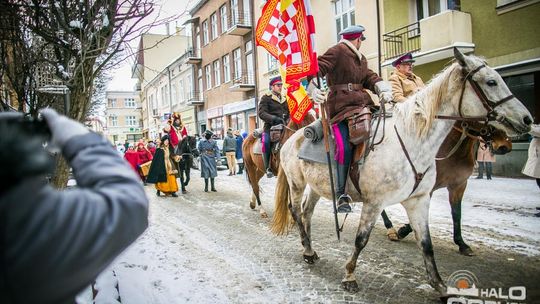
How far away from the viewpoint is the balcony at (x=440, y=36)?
35.5 feet

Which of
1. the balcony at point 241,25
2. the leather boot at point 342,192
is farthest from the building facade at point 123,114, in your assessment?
the leather boot at point 342,192

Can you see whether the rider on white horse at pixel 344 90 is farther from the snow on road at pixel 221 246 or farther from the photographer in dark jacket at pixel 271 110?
the photographer in dark jacket at pixel 271 110

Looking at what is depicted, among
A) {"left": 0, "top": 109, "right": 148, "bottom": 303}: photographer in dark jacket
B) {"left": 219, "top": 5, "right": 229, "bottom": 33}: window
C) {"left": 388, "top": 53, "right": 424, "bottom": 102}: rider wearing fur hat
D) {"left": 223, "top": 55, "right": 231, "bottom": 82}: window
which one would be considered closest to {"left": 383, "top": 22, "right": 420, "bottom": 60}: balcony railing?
{"left": 388, "top": 53, "right": 424, "bottom": 102}: rider wearing fur hat

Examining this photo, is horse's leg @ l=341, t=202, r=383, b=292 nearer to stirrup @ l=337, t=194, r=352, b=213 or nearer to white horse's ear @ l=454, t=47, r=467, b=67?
stirrup @ l=337, t=194, r=352, b=213

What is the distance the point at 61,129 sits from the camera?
1062 mm

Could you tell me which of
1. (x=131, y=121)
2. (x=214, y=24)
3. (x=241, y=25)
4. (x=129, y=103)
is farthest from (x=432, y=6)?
(x=129, y=103)

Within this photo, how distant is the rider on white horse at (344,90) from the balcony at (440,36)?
7644mm

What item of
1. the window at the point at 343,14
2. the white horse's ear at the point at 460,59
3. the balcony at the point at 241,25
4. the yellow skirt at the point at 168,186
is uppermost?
the balcony at the point at 241,25

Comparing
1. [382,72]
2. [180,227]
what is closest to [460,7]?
[382,72]

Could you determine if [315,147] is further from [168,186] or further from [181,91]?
[181,91]

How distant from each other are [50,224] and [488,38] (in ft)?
40.9

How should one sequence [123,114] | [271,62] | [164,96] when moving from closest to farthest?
[271,62], [164,96], [123,114]

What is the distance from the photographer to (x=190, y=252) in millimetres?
5148

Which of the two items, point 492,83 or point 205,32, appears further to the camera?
point 205,32
